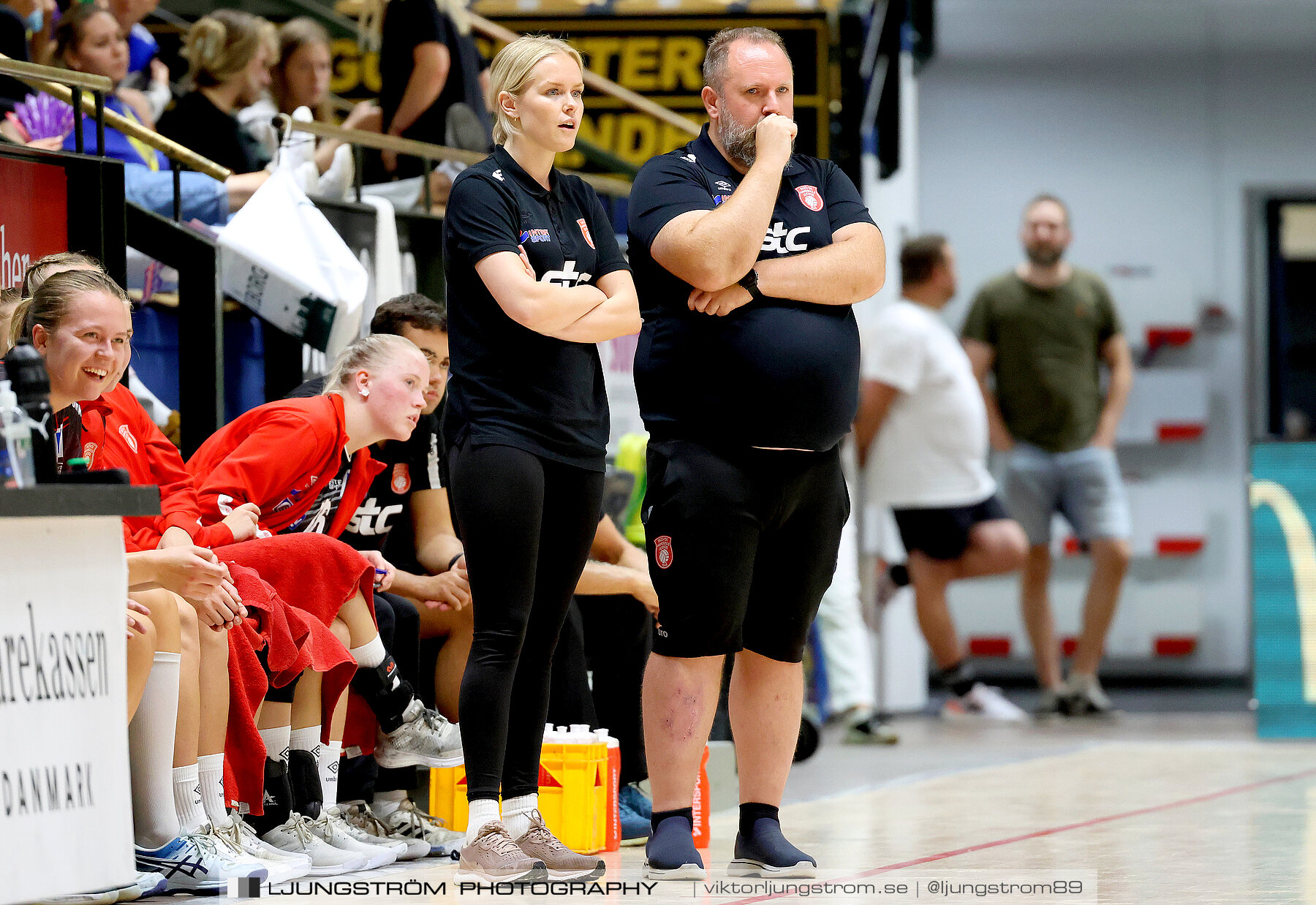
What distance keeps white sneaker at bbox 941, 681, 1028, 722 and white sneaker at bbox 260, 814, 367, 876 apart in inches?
183

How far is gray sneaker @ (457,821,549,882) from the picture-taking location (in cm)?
323

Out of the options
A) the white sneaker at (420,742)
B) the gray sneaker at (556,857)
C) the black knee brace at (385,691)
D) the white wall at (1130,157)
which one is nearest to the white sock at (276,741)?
the black knee brace at (385,691)

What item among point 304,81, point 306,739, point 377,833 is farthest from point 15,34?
point 377,833

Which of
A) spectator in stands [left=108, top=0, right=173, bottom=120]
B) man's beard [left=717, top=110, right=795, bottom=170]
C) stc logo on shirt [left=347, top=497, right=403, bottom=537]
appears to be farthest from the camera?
spectator in stands [left=108, top=0, right=173, bottom=120]

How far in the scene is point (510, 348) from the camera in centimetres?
335

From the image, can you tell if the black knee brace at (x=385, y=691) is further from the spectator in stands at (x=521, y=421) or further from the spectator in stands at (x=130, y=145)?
the spectator in stands at (x=130, y=145)

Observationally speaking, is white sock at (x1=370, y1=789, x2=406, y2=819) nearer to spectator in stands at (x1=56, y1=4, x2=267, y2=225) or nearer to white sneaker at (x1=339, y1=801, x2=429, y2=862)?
white sneaker at (x1=339, y1=801, x2=429, y2=862)

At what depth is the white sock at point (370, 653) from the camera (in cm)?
383

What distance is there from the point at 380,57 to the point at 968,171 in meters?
4.47

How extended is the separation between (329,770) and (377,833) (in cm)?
21

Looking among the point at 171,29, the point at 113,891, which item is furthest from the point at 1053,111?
the point at 113,891

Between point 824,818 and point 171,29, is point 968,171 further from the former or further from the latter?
point 824,818

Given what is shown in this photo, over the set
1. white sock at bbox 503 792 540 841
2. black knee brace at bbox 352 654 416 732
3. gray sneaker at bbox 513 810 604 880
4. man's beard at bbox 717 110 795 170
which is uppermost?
man's beard at bbox 717 110 795 170

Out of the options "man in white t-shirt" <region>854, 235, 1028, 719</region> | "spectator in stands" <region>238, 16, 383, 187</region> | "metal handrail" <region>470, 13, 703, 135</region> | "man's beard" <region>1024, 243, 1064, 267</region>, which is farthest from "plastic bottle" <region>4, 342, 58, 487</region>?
"man's beard" <region>1024, 243, 1064, 267</region>
